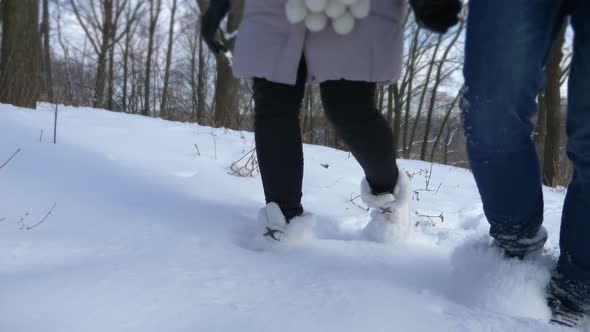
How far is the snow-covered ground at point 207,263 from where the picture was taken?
0.76 m

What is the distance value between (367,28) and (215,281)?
726 mm

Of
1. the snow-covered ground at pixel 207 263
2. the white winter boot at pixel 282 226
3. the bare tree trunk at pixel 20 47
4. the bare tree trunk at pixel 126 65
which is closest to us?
the snow-covered ground at pixel 207 263

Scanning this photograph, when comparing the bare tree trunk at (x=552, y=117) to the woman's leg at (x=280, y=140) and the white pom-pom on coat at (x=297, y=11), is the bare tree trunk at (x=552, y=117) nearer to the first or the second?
the woman's leg at (x=280, y=140)

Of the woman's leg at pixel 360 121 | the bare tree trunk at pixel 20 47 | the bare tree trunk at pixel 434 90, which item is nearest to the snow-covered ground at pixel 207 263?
the woman's leg at pixel 360 121

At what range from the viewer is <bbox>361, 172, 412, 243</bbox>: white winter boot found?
1225 millimetres

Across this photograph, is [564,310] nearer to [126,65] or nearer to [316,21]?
[316,21]

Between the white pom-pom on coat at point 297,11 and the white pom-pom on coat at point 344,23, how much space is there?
8 cm

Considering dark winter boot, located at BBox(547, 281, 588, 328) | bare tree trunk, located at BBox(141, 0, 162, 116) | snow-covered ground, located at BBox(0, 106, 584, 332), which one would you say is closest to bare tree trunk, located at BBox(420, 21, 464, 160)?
bare tree trunk, located at BBox(141, 0, 162, 116)

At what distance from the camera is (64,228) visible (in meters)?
1.13

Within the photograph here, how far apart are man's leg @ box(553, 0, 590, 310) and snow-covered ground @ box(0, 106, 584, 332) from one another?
0.19ft

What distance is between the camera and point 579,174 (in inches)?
34.4

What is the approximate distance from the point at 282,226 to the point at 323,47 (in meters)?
0.49

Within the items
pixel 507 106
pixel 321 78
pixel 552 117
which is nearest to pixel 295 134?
pixel 321 78

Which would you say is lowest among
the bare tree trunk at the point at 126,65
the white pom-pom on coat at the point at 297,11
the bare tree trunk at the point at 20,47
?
the white pom-pom on coat at the point at 297,11
